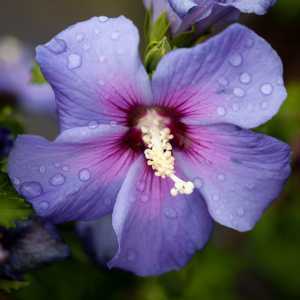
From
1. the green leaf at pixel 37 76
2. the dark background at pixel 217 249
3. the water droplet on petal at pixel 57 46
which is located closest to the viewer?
the water droplet on petal at pixel 57 46

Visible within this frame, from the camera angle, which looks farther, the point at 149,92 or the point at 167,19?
the point at 167,19

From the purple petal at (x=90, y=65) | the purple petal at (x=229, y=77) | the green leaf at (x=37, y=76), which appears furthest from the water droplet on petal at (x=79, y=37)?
the green leaf at (x=37, y=76)

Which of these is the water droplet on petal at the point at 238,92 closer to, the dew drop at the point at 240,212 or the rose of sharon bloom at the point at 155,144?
the rose of sharon bloom at the point at 155,144

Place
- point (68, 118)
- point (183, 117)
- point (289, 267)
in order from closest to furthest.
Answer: point (68, 118) → point (183, 117) → point (289, 267)

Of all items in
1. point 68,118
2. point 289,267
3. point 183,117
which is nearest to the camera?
point 68,118

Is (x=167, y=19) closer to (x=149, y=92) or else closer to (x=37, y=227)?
(x=149, y=92)

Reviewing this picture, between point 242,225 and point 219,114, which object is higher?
point 219,114

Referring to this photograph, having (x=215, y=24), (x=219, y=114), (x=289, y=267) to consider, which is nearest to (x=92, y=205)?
Result: (x=219, y=114)
